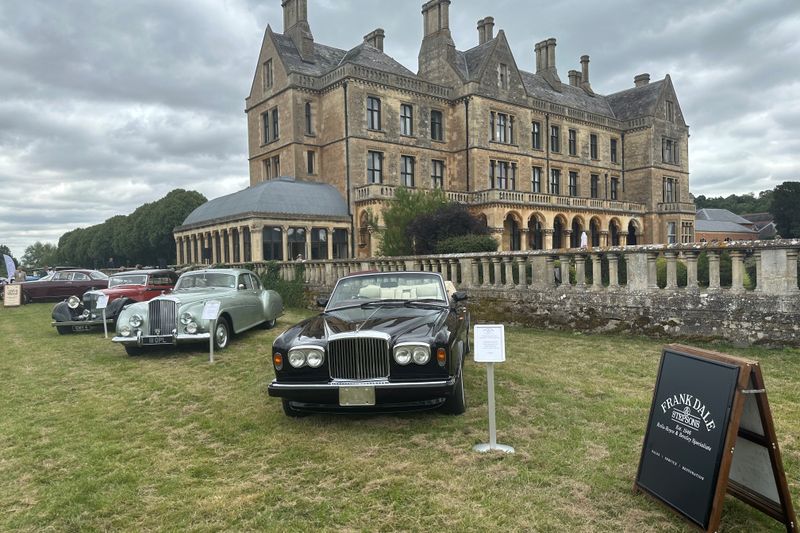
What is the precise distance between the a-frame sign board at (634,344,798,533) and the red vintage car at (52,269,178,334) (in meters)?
12.7

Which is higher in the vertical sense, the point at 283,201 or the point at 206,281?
the point at 283,201

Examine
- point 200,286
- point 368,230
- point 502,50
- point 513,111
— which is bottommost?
point 200,286

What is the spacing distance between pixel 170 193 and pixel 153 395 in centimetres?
5278

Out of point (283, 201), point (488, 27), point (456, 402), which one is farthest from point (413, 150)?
point (456, 402)

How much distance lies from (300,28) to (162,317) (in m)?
30.5

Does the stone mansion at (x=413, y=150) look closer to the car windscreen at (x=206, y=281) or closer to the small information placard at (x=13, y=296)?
the small information placard at (x=13, y=296)

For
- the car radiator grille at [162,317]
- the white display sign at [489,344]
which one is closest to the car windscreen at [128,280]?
the car radiator grille at [162,317]

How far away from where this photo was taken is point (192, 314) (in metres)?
9.60

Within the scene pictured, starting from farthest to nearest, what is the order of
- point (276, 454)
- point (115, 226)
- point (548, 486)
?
1. point (115, 226)
2. point (276, 454)
3. point (548, 486)

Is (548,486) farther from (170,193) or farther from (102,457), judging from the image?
(170,193)

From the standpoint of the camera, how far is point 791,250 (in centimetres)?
794

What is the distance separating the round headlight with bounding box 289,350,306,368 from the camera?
5074mm

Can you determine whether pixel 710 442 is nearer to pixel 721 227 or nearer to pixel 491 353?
pixel 491 353

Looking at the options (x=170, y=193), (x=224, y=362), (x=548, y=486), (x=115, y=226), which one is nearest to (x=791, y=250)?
(x=548, y=486)
